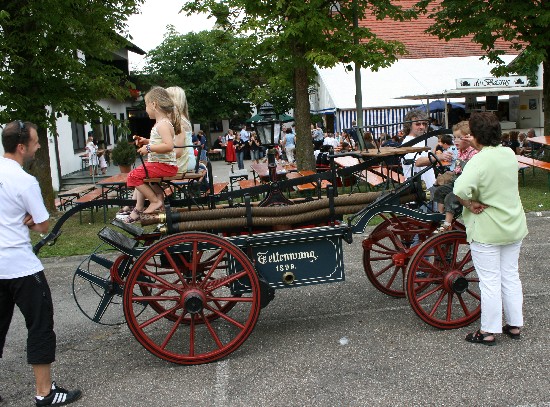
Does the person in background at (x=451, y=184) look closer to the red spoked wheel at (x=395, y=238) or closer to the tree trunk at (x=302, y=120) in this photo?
the red spoked wheel at (x=395, y=238)

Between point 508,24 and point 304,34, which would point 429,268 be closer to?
point 304,34

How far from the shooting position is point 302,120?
14.0 m

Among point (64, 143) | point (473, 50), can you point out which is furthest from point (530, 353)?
point (473, 50)

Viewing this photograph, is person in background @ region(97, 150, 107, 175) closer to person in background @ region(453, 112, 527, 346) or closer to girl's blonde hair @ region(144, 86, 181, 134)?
girl's blonde hair @ region(144, 86, 181, 134)

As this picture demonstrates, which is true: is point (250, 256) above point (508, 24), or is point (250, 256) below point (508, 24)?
below

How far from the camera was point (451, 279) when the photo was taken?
5.16 m

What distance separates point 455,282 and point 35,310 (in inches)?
127

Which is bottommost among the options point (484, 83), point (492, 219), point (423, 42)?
point (492, 219)

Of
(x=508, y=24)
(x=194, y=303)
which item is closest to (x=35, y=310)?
(x=194, y=303)

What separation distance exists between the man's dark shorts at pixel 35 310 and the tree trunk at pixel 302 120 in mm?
10099

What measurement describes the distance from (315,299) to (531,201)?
636cm

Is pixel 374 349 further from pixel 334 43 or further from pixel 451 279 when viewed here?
pixel 334 43

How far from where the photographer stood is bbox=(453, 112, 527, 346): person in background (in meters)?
4.62

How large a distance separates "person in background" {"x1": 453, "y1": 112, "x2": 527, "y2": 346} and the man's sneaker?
300 cm
